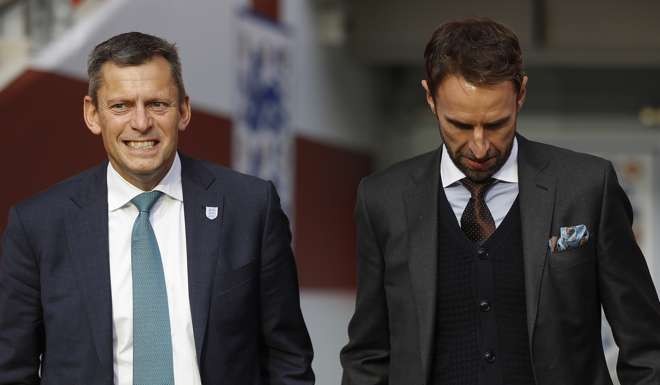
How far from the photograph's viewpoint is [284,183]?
10633 millimetres

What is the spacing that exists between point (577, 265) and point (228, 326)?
0.79 m

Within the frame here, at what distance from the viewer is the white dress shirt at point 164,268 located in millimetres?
2854

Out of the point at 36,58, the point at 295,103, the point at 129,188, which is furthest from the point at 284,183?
the point at 129,188

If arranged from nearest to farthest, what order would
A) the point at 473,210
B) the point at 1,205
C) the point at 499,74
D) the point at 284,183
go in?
the point at 499,74 → the point at 473,210 → the point at 1,205 → the point at 284,183

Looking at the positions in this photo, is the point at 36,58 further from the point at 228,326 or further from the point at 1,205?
the point at 228,326

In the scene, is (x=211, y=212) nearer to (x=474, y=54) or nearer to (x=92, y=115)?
(x=92, y=115)

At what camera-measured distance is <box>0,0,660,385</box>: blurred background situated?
7.21 m

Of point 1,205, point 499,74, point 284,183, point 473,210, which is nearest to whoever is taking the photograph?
point 499,74

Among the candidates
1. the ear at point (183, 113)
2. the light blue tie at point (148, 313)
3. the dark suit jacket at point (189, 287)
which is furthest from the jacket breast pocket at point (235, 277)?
the ear at point (183, 113)

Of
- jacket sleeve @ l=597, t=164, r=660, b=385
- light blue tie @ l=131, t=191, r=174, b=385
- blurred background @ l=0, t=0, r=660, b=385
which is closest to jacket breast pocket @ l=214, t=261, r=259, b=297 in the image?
light blue tie @ l=131, t=191, r=174, b=385

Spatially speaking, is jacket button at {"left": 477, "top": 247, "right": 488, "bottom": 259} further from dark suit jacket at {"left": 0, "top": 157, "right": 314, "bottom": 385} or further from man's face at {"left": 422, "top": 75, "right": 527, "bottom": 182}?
dark suit jacket at {"left": 0, "top": 157, "right": 314, "bottom": 385}

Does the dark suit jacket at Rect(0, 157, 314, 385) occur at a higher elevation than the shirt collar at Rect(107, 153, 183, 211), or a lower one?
lower

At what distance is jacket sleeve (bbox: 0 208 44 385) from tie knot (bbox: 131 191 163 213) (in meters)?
0.26

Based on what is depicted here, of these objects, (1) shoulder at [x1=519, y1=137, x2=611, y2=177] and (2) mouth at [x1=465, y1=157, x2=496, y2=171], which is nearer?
(2) mouth at [x1=465, y1=157, x2=496, y2=171]
